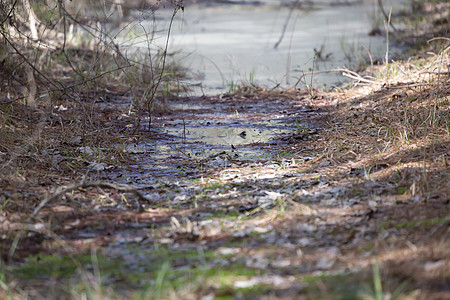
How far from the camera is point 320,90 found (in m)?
6.89

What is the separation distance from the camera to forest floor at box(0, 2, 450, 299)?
2088mm

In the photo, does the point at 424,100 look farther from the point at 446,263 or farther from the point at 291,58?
the point at 291,58

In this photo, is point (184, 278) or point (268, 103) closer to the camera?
point (184, 278)

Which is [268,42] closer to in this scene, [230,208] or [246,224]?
[230,208]

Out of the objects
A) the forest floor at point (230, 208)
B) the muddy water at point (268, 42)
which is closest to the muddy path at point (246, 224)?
the forest floor at point (230, 208)

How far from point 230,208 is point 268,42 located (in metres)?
7.45

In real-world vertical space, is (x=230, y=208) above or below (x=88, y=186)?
below

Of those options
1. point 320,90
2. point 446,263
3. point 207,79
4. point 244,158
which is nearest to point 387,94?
point 320,90

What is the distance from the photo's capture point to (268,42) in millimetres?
10070

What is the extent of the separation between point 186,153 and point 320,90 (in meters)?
2.88

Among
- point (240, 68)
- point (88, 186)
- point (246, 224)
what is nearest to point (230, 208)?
point (246, 224)

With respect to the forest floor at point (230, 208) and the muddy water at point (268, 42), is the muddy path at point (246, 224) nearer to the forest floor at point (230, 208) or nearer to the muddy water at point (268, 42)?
the forest floor at point (230, 208)

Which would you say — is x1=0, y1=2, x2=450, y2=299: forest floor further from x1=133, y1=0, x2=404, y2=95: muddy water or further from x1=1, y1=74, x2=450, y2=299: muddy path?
x1=133, y1=0, x2=404, y2=95: muddy water

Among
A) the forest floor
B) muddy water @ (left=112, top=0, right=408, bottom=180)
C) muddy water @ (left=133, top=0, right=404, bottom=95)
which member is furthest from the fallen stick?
muddy water @ (left=133, top=0, right=404, bottom=95)
